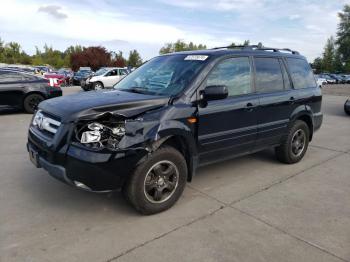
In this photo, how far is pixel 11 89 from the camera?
10.8m

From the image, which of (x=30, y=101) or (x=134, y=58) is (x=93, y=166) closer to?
(x=30, y=101)

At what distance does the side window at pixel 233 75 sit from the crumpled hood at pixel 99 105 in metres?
0.80

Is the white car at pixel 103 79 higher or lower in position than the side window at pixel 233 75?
lower

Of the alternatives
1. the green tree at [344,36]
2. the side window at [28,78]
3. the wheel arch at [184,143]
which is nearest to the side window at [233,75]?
the wheel arch at [184,143]

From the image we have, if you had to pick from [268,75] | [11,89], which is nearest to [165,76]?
[268,75]

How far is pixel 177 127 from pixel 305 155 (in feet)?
11.7

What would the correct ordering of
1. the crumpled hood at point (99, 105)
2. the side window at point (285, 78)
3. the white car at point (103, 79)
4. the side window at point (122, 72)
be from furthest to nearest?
the side window at point (122, 72) < the white car at point (103, 79) < the side window at point (285, 78) < the crumpled hood at point (99, 105)

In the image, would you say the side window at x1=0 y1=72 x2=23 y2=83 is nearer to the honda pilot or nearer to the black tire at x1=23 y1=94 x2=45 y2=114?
the black tire at x1=23 y1=94 x2=45 y2=114

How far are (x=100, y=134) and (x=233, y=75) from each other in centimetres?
206

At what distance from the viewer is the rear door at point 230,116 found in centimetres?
420

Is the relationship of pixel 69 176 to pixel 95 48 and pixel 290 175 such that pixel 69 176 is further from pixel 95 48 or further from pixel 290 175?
pixel 95 48

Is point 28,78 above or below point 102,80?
above

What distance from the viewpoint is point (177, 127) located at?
149 inches

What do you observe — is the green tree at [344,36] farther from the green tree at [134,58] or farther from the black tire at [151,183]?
the black tire at [151,183]
